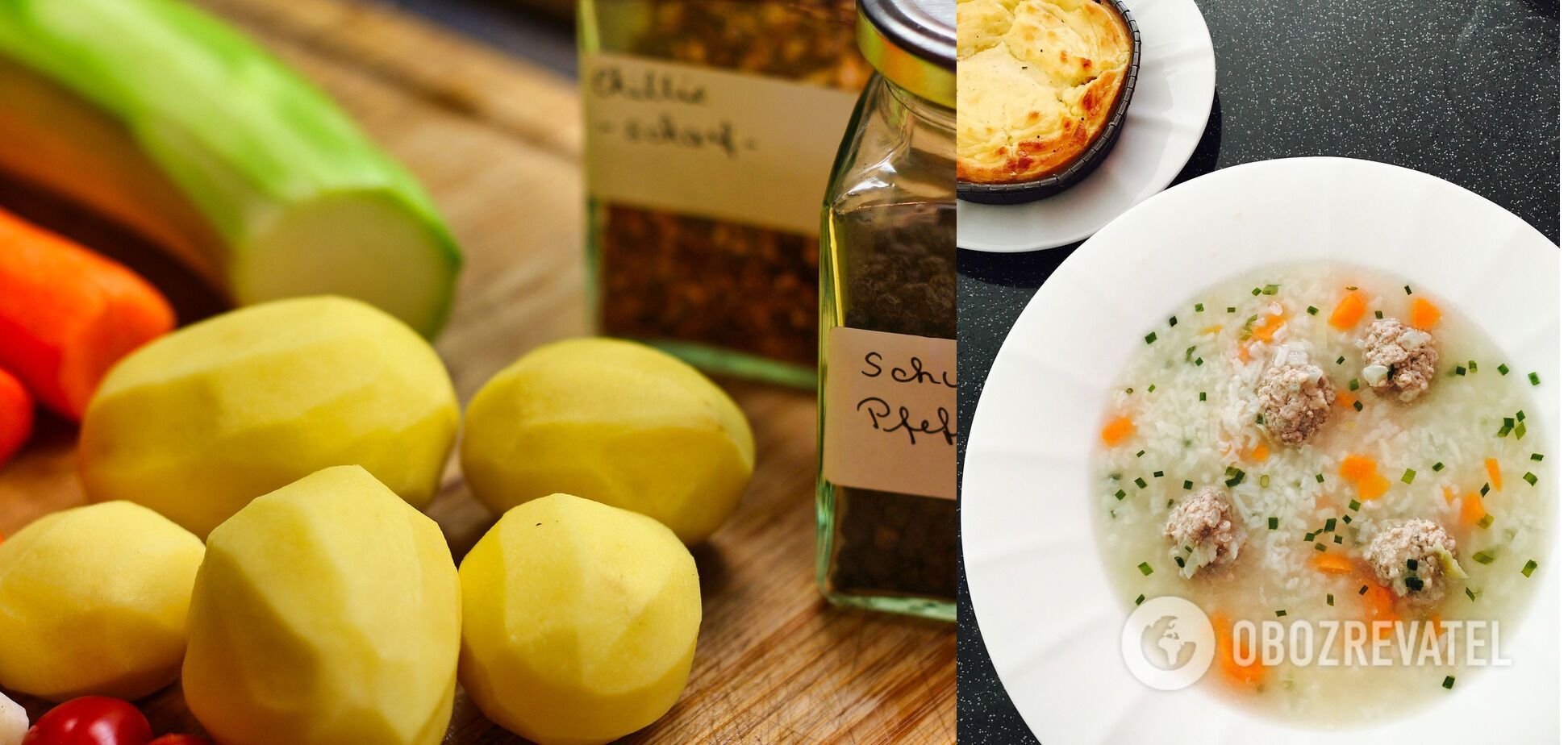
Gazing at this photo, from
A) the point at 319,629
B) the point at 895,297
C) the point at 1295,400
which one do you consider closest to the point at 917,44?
the point at 895,297

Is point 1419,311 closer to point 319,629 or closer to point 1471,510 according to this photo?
point 1471,510

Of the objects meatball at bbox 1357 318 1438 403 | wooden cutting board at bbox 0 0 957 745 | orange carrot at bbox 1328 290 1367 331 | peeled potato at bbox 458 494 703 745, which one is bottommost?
wooden cutting board at bbox 0 0 957 745

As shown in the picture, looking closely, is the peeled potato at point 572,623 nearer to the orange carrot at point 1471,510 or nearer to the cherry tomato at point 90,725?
the cherry tomato at point 90,725

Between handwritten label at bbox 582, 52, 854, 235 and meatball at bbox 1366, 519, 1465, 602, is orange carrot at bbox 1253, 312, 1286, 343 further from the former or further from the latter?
handwritten label at bbox 582, 52, 854, 235

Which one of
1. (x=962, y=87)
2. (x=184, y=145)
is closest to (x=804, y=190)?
(x=962, y=87)

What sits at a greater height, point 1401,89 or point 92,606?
point 1401,89

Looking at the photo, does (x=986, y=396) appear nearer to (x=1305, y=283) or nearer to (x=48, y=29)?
(x=1305, y=283)

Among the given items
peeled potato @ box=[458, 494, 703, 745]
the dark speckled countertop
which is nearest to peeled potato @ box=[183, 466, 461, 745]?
peeled potato @ box=[458, 494, 703, 745]
